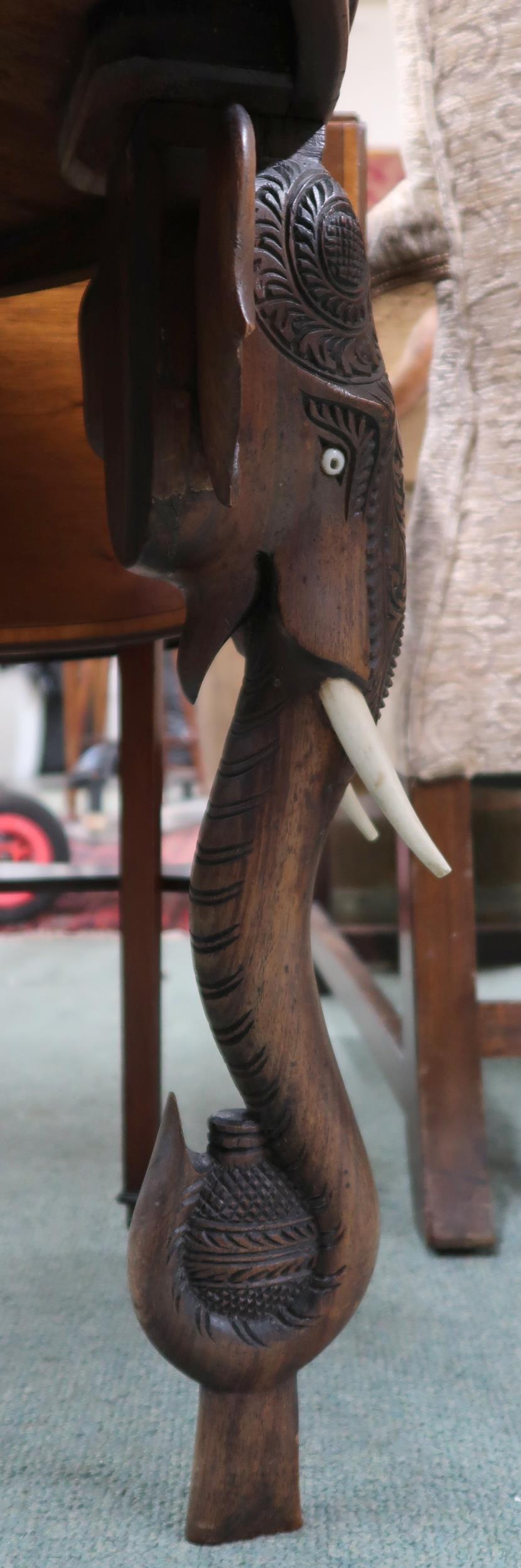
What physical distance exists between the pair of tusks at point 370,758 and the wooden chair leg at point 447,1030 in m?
0.50

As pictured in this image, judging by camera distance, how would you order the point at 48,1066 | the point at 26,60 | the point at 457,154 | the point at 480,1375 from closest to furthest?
the point at 26,60 → the point at 480,1375 → the point at 457,154 → the point at 48,1066

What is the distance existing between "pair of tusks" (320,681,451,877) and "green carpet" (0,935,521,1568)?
1.10 feet

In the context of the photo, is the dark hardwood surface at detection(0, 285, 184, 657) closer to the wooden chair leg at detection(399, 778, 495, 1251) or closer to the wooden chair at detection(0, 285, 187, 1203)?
the wooden chair at detection(0, 285, 187, 1203)

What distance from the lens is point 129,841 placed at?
1056 millimetres

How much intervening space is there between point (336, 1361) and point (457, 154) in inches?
34.8

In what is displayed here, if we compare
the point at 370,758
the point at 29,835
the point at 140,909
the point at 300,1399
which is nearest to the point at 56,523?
Answer: the point at 140,909

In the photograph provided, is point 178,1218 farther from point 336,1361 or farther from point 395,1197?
point 395,1197

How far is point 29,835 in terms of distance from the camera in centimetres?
292

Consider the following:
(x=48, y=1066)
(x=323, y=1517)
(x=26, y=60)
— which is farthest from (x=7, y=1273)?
(x=26, y=60)

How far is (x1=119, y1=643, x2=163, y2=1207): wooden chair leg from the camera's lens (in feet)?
3.45

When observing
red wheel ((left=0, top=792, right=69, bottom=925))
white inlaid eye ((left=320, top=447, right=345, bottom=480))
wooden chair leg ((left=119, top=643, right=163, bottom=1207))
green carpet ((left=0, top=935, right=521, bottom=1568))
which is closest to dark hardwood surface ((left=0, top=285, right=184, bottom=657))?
wooden chair leg ((left=119, top=643, right=163, bottom=1207))

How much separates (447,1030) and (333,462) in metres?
0.65

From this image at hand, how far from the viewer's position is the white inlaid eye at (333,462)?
19.8 inches

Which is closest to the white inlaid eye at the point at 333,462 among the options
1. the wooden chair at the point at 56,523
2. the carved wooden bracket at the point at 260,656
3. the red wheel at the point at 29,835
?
the carved wooden bracket at the point at 260,656
